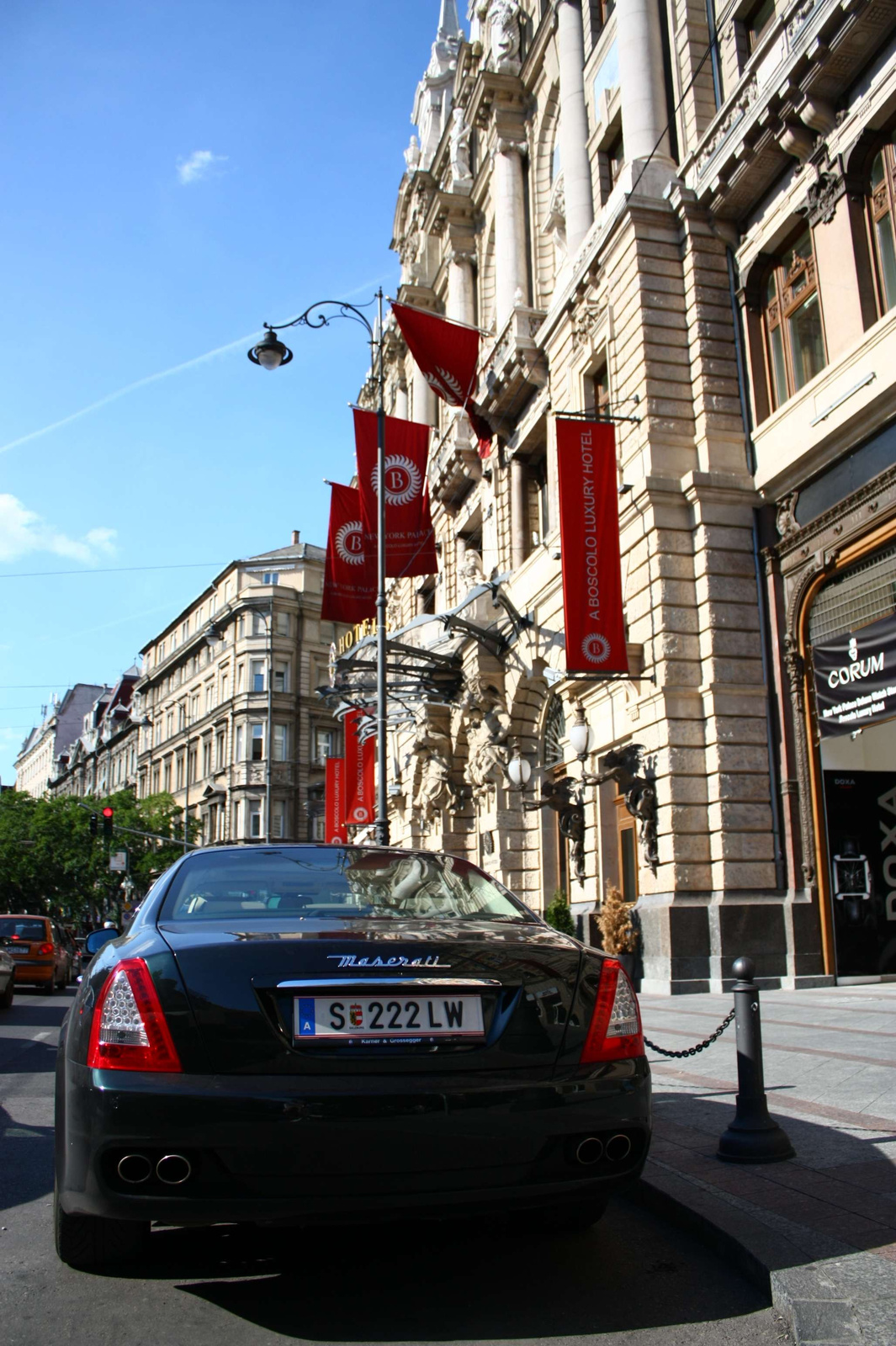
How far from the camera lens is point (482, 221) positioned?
29891 millimetres

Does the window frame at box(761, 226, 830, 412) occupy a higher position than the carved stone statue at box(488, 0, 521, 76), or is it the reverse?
the carved stone statue at box(488, 0, 521, 76)

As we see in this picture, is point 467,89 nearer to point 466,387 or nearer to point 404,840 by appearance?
point 466,387

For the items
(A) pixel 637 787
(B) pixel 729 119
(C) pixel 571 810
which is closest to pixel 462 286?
(B) pixel 729 119

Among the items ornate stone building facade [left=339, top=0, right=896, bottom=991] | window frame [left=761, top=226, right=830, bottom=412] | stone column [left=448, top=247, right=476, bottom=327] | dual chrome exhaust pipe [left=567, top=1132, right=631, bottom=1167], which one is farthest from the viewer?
stone column [left=448, top=247, right=476, bottom=327]

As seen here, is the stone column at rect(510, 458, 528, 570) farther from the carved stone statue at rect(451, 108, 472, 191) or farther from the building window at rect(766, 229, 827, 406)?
the carved stone statue at rect(451, 108, 472, 191)

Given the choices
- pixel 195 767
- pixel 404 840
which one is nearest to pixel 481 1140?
pixel 404 840

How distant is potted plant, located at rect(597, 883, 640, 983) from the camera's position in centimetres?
1459

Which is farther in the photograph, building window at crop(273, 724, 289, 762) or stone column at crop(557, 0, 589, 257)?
building window at crop(273, 724, 289, 762)

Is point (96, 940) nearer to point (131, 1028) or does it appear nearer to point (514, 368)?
point (131, 1028)

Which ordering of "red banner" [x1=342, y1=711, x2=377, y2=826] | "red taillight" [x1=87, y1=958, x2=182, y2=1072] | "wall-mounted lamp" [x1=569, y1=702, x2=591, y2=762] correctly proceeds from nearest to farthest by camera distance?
"red taillight" [x1=87, y1=958, x2=182, y2=1072] < "wall-mounted lamp" [x1=569, y1=702, x2=591, y2=762] < "red banner" [x1=342, y1=711, x2=377, y2=826]

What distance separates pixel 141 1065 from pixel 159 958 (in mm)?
315

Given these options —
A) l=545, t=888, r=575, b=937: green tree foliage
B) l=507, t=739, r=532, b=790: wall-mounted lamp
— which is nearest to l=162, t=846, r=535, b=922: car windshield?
l=545, t=888, r=575, b=937: green tree foliage

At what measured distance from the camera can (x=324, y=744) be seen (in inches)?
2485

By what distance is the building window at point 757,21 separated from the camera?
52.9ft
